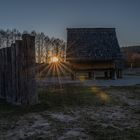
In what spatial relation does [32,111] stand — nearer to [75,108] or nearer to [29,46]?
[75,108]

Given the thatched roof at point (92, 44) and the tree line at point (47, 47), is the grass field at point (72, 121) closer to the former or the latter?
the thatched roof at point (92, 44)

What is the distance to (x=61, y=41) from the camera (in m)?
59.0

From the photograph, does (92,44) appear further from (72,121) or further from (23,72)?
(72,121)

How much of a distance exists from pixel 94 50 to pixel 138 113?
18.7 meters

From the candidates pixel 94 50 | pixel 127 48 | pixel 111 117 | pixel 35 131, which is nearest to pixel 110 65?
pixel 94 50

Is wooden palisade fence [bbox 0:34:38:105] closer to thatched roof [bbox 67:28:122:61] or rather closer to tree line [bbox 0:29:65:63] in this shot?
Result: thatched roof [bbox 67:28:122:61]

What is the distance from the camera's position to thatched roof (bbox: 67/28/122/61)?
88.0ft

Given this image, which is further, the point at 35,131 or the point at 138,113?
the point at 138,113

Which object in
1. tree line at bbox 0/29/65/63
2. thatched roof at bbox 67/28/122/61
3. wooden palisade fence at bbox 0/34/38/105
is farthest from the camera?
tree line at bbox 0/29/65/63

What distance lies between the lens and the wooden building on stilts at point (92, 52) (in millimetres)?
26844

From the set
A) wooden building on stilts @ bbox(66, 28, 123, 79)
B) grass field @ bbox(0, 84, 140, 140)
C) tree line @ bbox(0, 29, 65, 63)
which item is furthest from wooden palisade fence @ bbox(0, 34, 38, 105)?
tree line @ bbox(0, 29, 65, 63)

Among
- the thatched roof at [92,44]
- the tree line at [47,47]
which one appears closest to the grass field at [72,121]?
the thatched roof at [92,44]

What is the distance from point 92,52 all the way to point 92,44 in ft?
3.16

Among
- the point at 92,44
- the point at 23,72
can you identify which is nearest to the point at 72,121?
the point at 23,72
